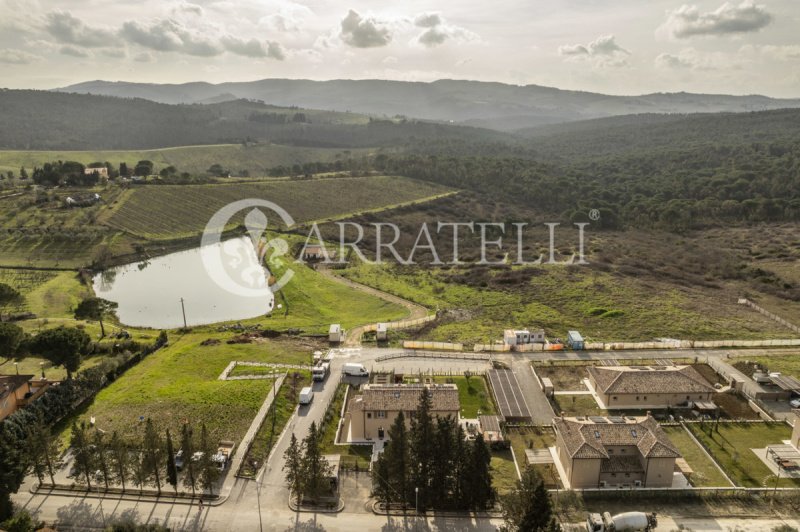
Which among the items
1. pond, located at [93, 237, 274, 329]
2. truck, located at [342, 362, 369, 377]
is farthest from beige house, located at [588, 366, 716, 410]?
pond, located at [93, 237, 274, 329]

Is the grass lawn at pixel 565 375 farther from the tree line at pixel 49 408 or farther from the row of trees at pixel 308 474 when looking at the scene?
the tree line at pixel 49 408

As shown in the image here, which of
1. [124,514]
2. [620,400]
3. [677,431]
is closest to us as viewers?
[124,514]

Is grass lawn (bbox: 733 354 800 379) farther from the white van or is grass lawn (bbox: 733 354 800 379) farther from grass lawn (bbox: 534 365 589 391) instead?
the white van

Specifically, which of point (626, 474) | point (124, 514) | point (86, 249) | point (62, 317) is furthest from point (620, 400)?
point (86, 249)

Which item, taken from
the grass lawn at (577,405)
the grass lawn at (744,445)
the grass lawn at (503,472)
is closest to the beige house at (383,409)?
the grass lawn at (503,472)

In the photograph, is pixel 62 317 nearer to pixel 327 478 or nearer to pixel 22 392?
pixel 22 392
